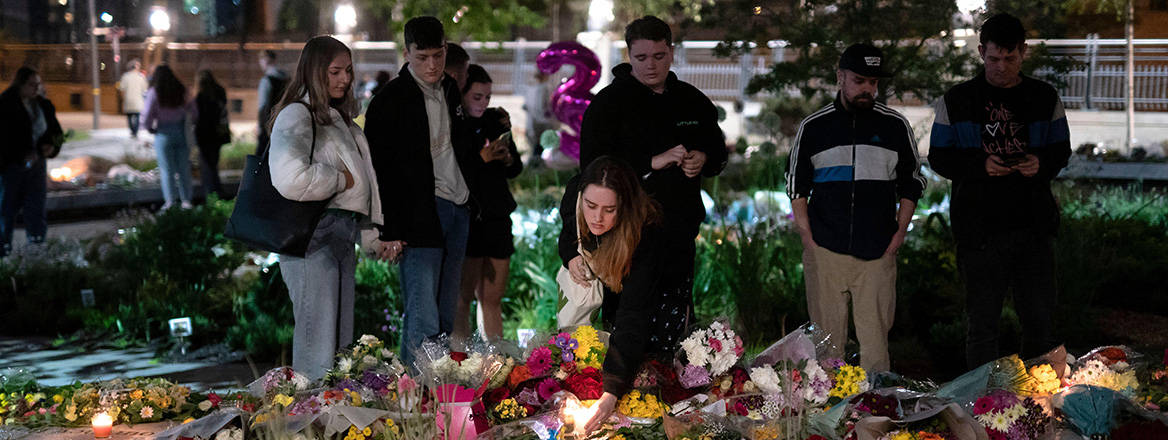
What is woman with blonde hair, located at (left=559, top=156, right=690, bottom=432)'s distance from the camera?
13.8 ft

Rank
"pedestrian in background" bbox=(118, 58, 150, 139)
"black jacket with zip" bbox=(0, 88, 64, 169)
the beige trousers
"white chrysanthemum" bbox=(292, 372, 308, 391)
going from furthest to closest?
"pedestrian in background" bbox=(118, 58, 150, 139)
"black jacket with zip" bbox=(0, 88, 64, 169)
the beige trousers
"white chrysanthemum" bbox=(292, 372, 308, 391)

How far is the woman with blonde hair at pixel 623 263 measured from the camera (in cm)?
420

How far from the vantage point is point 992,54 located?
5.09 m

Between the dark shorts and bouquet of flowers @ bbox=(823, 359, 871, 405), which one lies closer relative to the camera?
bouquet of flowers @ bbox=(823, 359, 871, 405)

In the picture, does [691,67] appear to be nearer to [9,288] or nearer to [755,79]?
[755,79]

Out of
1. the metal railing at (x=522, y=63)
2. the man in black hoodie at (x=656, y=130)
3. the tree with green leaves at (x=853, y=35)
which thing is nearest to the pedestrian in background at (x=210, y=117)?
the metal railing at (x=522, y=63)

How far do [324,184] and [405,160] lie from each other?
64 centimetres

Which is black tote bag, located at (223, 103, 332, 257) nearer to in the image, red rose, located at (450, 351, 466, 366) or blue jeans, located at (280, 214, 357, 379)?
→ blue jeans, located at (280, 214, 357, 379)

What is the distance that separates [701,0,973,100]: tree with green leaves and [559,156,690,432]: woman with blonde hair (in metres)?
4.15

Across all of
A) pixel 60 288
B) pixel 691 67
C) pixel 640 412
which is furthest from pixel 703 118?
pixel 691 67

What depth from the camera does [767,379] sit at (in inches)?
170

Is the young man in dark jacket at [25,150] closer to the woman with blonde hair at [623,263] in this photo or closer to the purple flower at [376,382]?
the purple flower at [376,382]

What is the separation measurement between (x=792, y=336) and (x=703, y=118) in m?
1.16

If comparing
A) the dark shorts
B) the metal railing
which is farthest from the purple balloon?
the dark shorts
